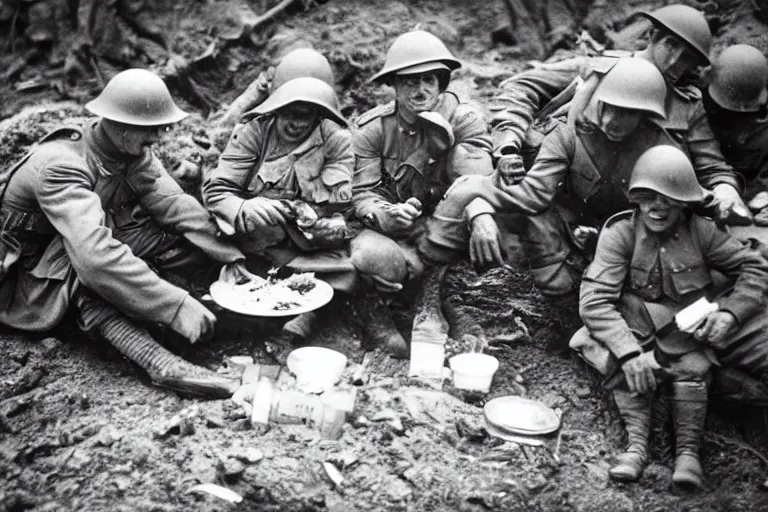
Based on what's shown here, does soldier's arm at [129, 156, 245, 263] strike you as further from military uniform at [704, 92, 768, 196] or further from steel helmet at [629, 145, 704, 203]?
military uniform at [704, 92, 768, 196]

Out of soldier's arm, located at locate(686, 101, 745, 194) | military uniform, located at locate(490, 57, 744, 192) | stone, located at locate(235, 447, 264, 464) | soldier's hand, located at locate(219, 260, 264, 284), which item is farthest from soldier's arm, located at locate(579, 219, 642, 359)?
soldier's hand, located at locate(219, 260, 264, 284)

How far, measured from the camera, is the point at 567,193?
19.0ft

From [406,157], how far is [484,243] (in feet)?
3.34

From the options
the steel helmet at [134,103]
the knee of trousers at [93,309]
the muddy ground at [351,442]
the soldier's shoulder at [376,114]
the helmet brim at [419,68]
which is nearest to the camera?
the muddy ground at [351,442]

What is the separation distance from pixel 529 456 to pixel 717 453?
45.3 inches

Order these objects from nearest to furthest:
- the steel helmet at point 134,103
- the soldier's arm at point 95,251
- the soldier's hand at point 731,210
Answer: the soldier's hand at point 731,210
the soldier's arm at point 95,251
the steel helmet at point 134,103

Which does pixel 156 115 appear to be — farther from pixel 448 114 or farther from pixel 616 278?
pixel 616 278

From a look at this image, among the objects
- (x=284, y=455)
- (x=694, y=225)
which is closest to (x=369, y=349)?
(x=284, y=455)

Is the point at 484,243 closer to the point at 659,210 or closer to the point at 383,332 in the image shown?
the point at 383,332

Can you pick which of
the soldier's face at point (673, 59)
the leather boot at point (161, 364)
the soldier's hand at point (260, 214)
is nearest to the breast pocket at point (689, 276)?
the soldier's face at point (673, 59)

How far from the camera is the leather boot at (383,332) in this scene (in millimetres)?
5637

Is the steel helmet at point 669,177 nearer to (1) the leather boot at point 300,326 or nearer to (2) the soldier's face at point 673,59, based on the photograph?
(2) the soldier's face at point 673,59

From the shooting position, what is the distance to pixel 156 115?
5246 millimetres

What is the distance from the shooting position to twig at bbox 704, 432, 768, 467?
15.7ft
